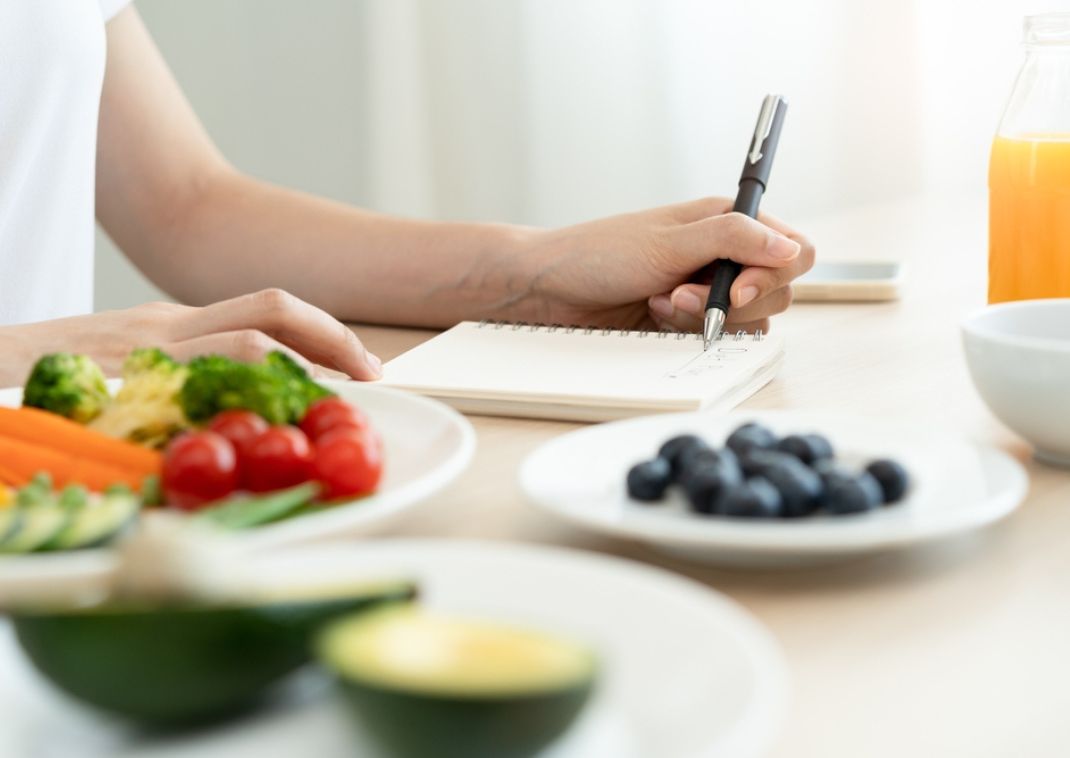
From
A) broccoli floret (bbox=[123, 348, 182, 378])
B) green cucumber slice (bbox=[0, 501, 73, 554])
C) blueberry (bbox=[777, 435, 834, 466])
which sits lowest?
blueberry (bbox=[777, 435, 834, 466])

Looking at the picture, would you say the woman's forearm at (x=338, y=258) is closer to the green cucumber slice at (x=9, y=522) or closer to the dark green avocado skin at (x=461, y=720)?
the green cucumber slice at (x=9, y=522)

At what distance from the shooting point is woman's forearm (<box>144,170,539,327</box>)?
1282mm

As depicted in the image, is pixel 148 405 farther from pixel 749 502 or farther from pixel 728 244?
pixel 728 244

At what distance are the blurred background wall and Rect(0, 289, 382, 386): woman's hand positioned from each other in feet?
5.05

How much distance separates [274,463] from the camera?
2.18 ft

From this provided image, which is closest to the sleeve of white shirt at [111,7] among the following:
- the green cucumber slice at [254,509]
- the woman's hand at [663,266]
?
the woman's hand at [663,266]

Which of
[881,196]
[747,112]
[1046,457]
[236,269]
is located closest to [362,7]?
[747,112]

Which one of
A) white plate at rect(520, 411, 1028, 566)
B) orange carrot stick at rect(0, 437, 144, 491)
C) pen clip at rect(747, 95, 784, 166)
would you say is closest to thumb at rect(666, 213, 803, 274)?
pen clip at rect(747, 95, 784, 166)

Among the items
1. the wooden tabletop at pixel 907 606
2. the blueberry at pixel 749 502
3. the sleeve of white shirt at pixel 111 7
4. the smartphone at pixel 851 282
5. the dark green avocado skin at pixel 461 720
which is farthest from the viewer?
the sleeve of white shirt at pixel 111 7

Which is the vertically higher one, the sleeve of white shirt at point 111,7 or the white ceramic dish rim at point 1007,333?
the sleeve of white shirt at point 111,7

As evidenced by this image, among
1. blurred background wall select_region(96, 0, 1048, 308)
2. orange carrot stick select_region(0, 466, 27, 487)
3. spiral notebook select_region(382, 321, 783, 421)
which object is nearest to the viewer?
orange carrot stick select_region(0, 466, 27, 487)

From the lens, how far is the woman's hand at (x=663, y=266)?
3.72ft

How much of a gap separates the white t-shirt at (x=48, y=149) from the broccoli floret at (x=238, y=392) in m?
0.74

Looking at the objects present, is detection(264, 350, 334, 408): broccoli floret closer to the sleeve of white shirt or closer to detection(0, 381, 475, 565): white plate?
detection(0, 381, 475, 565): white plate
